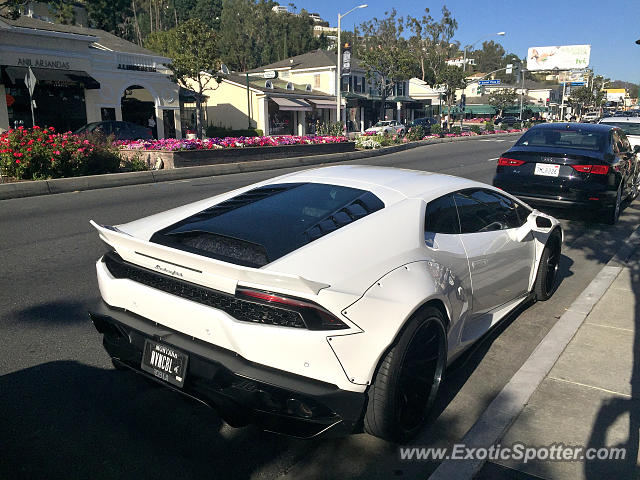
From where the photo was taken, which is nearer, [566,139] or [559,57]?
[566,139]

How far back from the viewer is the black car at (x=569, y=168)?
26.5 ft

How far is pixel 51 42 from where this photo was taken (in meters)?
24.0

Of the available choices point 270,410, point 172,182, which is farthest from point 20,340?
point 172,182

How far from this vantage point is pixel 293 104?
42906 mm

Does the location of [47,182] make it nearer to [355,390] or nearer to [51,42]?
[355,390]

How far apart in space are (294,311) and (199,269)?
566mm

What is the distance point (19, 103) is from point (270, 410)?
26.5 meters

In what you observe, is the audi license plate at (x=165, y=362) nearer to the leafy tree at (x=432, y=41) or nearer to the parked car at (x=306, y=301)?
the parked car at (x=306, y=301)

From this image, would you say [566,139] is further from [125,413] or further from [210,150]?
[210,150]

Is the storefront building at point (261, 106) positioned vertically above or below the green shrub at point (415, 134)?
above

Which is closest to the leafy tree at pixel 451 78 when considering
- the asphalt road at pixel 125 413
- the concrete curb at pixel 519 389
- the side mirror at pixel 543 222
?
the concrete curb at pixel 519 389

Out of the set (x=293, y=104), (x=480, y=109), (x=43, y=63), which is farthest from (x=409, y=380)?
(x=480, y=109)

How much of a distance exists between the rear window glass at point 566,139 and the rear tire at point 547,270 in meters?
4.00

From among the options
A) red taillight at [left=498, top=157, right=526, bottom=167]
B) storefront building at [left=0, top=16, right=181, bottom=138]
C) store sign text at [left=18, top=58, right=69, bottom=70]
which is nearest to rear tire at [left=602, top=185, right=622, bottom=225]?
red taillight at [left=498, top=157, right=526, bottom=167]
